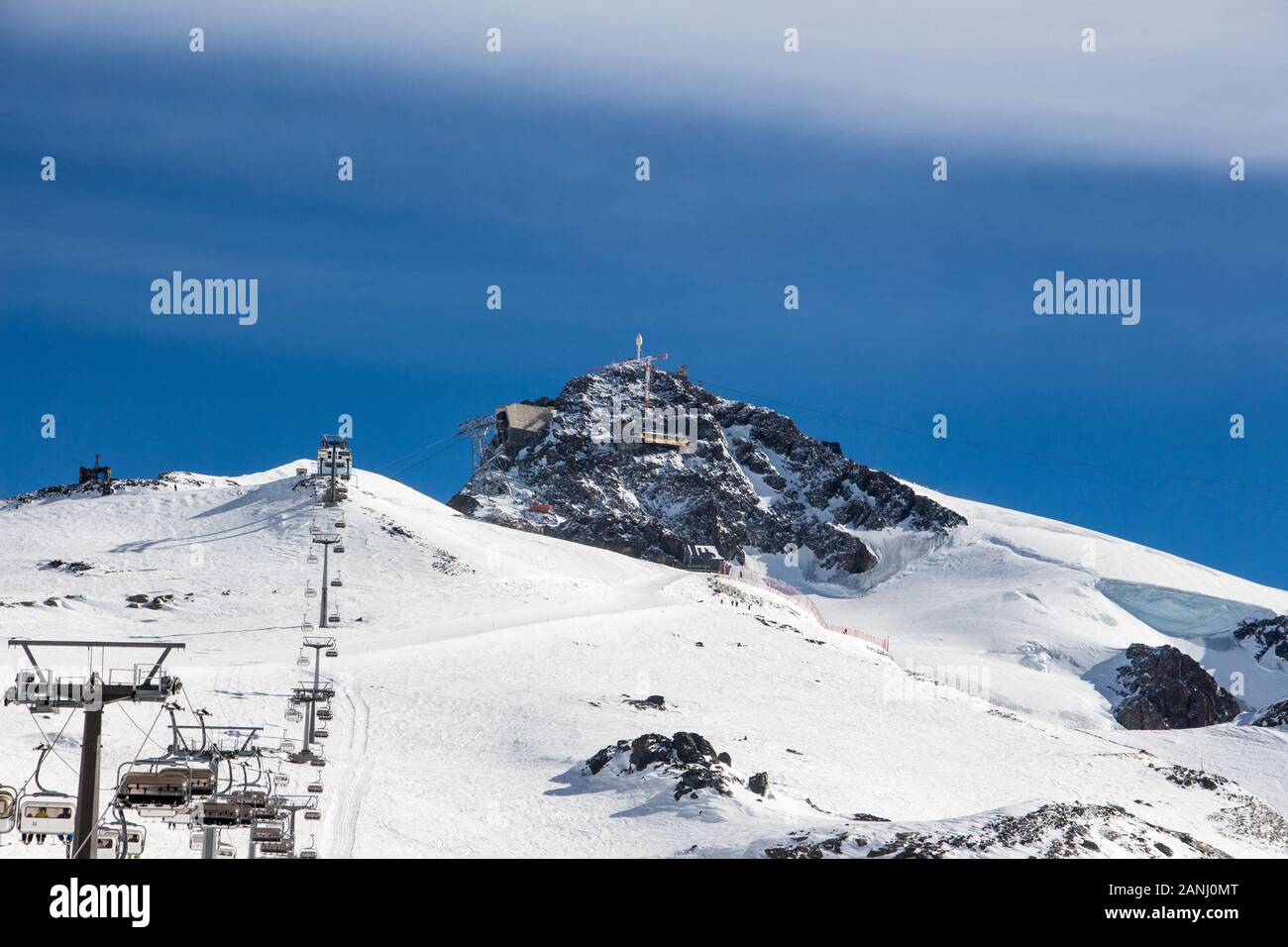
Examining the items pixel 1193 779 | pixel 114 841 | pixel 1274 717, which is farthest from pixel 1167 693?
pixel 114 841

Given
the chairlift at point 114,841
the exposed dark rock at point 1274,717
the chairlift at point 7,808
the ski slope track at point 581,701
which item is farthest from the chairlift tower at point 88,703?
the exposed dark rock at point 1274,717

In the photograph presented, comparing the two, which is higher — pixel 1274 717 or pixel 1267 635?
pixel 1274 717

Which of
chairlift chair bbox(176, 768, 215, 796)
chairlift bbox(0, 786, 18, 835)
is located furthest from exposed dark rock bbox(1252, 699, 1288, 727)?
chairlift bbox(0, 786, 18, 835)

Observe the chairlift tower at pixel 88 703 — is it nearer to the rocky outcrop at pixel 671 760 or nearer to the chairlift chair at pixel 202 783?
the chairlift chair at pixel 202 783

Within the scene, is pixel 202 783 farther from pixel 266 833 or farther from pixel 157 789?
pixel 266 833

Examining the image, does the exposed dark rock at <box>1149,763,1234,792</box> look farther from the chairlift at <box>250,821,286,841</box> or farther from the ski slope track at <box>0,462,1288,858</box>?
the chairlift at <box>250,821,286,841</box>
